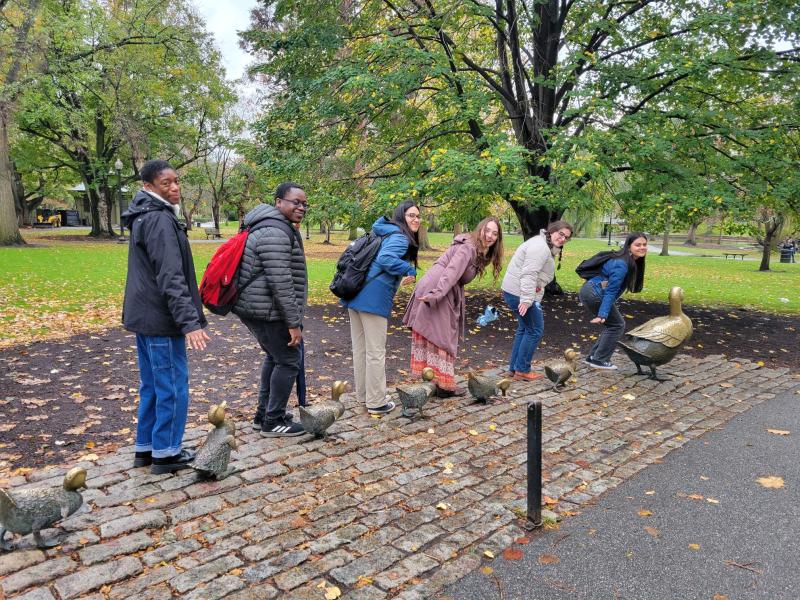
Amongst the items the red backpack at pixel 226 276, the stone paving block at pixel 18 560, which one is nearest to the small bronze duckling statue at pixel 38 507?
the stone paving block at pixel 18 560

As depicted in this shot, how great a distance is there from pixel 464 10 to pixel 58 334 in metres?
9.12

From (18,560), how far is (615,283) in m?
6.09

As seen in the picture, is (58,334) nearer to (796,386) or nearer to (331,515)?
(331,515)

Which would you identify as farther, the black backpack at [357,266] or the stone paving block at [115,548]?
the black backpack at [357,266]

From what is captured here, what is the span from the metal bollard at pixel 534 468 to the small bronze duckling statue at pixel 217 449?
1984mm

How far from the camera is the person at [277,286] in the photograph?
420 cm

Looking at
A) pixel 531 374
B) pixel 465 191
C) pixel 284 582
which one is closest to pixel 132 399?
pixel 284 582

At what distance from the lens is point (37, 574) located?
9.27ft

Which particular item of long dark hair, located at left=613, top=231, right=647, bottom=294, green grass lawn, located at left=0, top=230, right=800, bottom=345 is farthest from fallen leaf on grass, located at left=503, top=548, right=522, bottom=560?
green grass lawn, located at left=0, top=230, right=800, bottom=345

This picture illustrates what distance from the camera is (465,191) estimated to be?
32.0 feet

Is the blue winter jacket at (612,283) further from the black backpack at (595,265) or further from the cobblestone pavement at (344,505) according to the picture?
the cobblestone pavement at (344,505)

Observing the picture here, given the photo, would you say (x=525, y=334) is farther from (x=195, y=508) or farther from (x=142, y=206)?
(x=142, y=206)

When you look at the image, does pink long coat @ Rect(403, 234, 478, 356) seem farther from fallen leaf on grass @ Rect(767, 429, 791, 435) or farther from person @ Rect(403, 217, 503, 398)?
fallen leaf on grass @ Rect(767, 429, 791, 435)

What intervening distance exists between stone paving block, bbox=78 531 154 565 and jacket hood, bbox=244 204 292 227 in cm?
225
